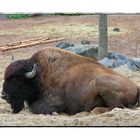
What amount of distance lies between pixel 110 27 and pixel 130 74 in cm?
83

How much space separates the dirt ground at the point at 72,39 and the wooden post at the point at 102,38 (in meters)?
0.08

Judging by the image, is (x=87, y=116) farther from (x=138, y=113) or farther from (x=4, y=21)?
(x=4, y=21)

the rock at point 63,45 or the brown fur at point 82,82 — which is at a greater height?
the rock at point 63,45

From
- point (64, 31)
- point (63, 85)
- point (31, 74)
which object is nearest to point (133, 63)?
point (64, 31)

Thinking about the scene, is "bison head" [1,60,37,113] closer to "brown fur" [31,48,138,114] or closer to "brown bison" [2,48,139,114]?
"brown bison" [2,48,139,114]

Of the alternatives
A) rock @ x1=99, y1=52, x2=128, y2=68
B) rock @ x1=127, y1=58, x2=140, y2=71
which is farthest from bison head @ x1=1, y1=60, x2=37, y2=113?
rock @ x1=127, y1=58, x2=140, y2=71

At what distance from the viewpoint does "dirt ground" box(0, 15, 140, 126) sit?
21.1 ft

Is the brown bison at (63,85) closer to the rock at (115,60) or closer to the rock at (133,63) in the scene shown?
the rock at (115,60)

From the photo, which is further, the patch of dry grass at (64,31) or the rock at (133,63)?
the rock at (133,63)

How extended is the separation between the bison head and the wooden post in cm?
105

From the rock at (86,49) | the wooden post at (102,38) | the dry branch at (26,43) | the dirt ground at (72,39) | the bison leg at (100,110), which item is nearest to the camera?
the dirt ground at (72,39)

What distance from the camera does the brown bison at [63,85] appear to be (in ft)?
24.3

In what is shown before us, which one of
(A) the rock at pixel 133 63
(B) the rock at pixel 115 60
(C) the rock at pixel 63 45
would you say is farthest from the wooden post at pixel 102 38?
(A) the rock at pixel 133 63

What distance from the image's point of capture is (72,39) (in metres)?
8.59
